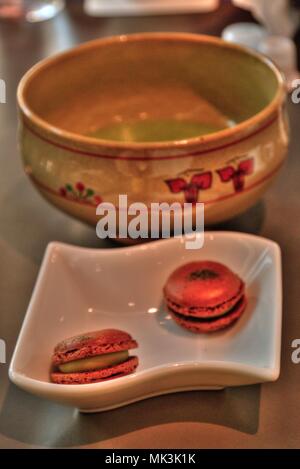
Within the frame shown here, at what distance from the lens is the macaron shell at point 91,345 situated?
18.1 inches

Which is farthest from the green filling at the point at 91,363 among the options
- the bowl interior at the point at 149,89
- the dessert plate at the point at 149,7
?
the dessert plate at the point at 149,7

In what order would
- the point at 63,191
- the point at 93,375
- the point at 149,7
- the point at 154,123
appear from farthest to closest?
the point at 149,7, the point at 154,123, the point at 63,191, the point at 93,375

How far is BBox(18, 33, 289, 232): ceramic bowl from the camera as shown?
529 mm

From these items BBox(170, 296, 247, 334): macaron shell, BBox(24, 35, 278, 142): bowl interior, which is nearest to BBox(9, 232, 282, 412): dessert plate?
BBox(170, 296, 247, 334): macaron shell

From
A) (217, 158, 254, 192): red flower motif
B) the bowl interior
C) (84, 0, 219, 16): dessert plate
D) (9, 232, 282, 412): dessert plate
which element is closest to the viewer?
(9, 232, 282, 412): dessert plate

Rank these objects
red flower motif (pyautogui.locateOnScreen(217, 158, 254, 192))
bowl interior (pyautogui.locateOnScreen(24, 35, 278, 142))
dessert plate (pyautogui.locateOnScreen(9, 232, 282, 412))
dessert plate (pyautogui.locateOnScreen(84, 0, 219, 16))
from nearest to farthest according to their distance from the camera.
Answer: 1. dessert plate (pyautogui.locateOnScreen(9, 232, 282, 412))
2. red flower motif (pyautogui.locateOnScreen(217, 158, 254, 192))
3. bowl interior (pyautogui.locateOnScreen(24, 35, 278, 142))
4. dessert plate (pyautogui.locateOnScreen(84, 0, 219, 16))

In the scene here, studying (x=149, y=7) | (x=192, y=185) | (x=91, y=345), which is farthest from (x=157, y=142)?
(x=149, y=7)

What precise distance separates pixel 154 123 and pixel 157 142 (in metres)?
0.12

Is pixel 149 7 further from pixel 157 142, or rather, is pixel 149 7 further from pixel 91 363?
pixel 91 363

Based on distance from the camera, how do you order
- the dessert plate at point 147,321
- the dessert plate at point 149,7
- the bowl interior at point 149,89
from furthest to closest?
the dessert plate at point 149,7
the bowl interior at point 149,89
the dessert plate at point 147,321

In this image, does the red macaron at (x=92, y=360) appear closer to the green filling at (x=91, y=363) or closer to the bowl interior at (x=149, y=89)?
the green filling at (x=91, y=363)

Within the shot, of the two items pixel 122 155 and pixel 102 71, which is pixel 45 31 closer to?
pixel 102 71

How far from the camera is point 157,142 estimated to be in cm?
59

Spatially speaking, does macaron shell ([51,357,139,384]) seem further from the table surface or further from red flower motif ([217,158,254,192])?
red flower motif ([217,158,254,192])
